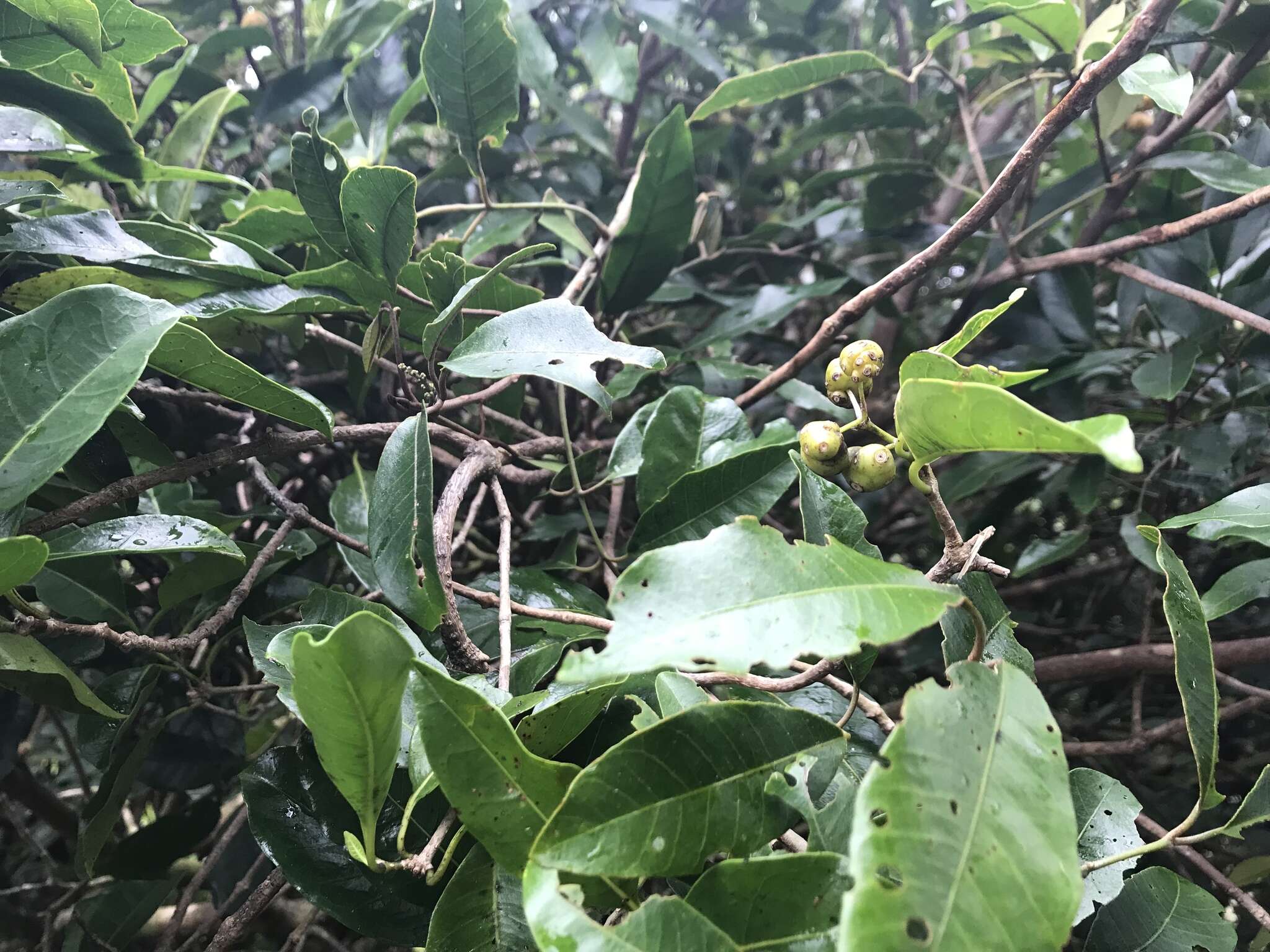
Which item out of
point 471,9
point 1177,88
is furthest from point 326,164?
point 1177,88

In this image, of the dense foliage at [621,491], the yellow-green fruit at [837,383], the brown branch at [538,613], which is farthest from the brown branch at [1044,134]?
the brown branch at [538,613]

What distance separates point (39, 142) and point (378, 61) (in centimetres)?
55

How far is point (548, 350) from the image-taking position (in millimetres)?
541

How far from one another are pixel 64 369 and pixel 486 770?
37cm

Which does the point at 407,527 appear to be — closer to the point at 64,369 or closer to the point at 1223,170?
the point at 64,369

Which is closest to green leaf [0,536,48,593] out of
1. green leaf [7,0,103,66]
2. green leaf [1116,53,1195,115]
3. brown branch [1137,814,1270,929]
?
green leaf [7,0,103,66]

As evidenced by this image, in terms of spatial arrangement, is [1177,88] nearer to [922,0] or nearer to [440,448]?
[922,0]

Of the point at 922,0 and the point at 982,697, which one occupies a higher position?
the point at 922,0

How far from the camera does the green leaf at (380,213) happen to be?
57cm

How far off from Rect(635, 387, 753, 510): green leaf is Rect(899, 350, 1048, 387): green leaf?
307mm

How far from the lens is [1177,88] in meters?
0.65

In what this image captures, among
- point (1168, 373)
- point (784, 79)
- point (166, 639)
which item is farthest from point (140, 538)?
point (1168, 373)

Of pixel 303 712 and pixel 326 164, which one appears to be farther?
pixel 326 164

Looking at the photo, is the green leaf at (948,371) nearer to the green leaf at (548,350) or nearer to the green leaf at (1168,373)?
the green leaf at (548,350)
